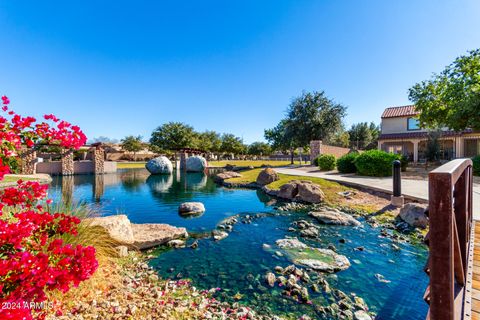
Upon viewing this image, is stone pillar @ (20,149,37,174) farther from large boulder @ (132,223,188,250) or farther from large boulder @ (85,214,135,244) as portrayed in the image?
large boulder @ (85,214,135,244)

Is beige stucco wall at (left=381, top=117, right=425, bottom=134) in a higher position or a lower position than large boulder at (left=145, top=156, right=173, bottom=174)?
higher

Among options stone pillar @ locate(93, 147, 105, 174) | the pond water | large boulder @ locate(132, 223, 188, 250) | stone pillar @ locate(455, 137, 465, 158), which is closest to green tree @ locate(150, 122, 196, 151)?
stone pillar @ locate(93, 147, 105, 174)

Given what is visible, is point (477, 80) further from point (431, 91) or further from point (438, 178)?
point (438, 178)

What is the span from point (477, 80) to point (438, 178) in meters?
20.8

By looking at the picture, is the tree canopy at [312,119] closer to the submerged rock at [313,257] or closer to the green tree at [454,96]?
the green tree at [454,96]

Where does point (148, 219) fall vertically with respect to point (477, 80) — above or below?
below

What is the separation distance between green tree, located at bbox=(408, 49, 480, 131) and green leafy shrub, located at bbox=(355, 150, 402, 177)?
4301 millimetres

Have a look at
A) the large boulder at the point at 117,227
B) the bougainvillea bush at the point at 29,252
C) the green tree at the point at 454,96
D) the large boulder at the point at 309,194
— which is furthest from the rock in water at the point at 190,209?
the green tree at the point at 454,96

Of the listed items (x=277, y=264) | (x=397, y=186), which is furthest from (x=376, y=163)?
(x=277, y=264)

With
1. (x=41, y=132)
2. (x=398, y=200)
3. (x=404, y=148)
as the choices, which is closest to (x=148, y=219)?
(x=41, y=132)

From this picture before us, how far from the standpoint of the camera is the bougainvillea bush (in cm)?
176

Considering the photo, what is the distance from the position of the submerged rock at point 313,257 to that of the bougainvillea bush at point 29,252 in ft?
15.0

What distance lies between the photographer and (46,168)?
2539 cm

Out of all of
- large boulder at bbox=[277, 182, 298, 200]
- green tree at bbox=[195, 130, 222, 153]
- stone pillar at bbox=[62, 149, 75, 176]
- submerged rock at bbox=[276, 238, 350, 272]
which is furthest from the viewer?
green tree at bbox=[195, 130, 222, 153]
